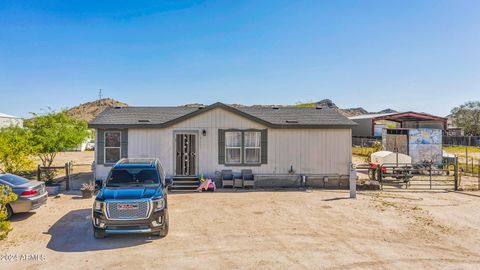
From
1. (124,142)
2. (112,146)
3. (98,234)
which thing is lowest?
(98,234)

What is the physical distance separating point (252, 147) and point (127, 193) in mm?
8744

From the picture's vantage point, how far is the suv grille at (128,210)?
8141 millimetres

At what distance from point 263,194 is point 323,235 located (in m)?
5.79

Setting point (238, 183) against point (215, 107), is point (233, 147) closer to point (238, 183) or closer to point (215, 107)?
point (238, 183)

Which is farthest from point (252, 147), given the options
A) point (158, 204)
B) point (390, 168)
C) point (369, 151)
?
point (369, 151)

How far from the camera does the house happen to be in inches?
629

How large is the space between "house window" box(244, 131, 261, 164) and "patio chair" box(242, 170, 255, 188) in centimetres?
58

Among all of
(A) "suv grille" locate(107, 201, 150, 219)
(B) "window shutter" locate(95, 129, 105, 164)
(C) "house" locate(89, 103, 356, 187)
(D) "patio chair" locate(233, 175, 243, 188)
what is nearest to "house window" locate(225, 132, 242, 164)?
(C) "house" locate(89, 103, 356, 187)

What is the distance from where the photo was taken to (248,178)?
16016 millimetres

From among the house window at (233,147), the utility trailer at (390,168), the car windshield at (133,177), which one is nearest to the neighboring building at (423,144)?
the utility trailer at (390,168)

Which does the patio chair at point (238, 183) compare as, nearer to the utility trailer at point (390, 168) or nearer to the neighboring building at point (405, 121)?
the utility trailer at point (390, 168)

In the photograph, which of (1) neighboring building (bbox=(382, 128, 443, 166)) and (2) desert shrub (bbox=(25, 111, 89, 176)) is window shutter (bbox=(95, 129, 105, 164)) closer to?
(2) desert shrub (bbox=(25, 111, 89, 176))

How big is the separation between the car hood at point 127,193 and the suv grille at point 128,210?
19cm

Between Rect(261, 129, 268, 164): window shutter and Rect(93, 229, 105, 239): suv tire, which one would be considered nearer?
Rect(93, 229, 105, 239): suv tire
